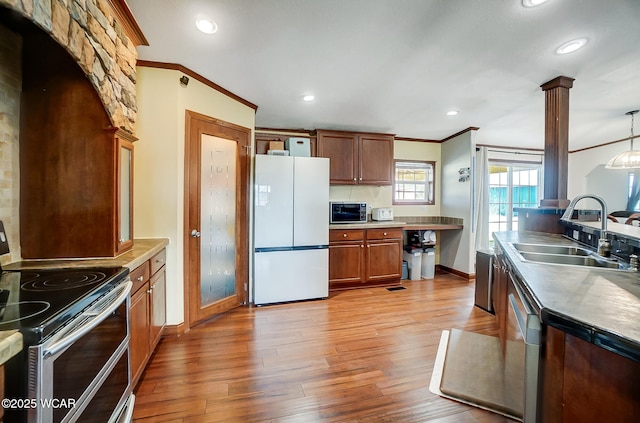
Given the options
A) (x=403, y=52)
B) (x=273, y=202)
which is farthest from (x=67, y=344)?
(x=403, y=52)

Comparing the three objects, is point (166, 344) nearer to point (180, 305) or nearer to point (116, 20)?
point (180, 305)

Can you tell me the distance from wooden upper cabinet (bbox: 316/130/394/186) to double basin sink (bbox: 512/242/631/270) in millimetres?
2400

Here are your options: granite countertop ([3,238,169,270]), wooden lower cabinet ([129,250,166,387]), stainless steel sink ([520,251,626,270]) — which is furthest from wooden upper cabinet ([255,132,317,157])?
stainless steel sink ([520,251,626,270])

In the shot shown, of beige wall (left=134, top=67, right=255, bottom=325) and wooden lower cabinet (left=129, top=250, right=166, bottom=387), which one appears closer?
wooden lower cabinet (left=129, top=250, right=166, bottom=387)

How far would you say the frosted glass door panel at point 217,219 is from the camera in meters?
2.75

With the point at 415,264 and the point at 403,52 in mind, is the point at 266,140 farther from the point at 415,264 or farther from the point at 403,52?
the point at 415,264

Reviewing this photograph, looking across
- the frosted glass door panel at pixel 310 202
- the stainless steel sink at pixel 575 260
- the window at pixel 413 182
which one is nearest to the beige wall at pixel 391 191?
the window at pixel 413 182

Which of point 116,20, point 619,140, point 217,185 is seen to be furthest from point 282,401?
point 619,140

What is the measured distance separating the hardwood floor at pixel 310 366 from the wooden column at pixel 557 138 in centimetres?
147

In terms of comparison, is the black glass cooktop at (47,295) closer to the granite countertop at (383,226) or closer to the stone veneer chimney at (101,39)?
the stone veneer chimney at (101,39)

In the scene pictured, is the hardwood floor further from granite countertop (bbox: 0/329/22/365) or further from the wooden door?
granite countertop (bbox: 0/329/22/365)

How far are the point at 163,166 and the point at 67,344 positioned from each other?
6.00ft

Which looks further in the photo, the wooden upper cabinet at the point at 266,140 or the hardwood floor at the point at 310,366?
the wooden upper cabinet at the point at 266,140

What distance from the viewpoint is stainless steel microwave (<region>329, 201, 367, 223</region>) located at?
13.3 feet
